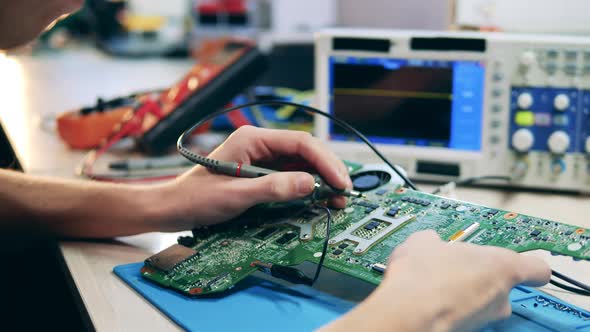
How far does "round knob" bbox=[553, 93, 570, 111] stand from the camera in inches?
45.9

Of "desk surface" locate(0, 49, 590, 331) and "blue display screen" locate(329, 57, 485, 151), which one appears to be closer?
"desk surface" locate(0, 49, 590, 331)

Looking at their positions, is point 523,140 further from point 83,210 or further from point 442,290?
point 83,210

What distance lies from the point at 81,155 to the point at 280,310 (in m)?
0.96

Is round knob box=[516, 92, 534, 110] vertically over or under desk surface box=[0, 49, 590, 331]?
over

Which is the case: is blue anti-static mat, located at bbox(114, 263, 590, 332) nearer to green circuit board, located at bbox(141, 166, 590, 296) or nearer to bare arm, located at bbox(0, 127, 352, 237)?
green circuit board, located at bbox(141, 166, 590, 296)

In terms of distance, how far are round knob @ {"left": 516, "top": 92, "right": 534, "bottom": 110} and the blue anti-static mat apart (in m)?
0.47

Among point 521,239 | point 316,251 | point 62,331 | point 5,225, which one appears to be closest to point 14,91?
point 62,331

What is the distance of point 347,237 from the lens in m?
0.86

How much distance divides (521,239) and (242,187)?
0.38 m

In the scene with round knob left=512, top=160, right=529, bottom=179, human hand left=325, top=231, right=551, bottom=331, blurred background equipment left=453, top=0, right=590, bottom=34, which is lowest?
round knob left=512, top=160, right=529, bottom=179

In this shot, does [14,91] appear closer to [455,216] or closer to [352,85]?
[352,85]

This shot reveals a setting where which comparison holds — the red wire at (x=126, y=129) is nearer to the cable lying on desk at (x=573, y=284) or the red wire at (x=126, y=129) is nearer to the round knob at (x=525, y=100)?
the round knob at (x=525, y=100)

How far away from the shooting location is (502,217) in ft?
2.80

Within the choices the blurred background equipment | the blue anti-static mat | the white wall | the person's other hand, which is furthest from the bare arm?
the white wall
